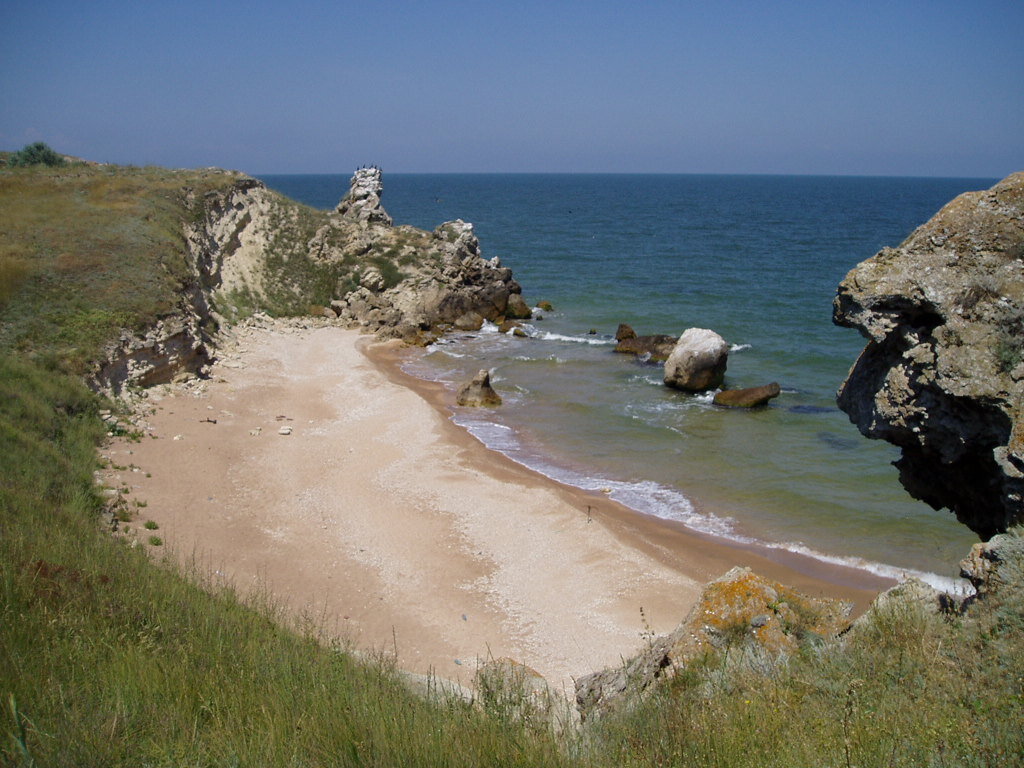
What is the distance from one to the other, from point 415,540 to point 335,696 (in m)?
10.3

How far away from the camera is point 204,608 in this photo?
7203mm

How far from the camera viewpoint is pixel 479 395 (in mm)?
26500

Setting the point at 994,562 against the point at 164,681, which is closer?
the point at 164,681

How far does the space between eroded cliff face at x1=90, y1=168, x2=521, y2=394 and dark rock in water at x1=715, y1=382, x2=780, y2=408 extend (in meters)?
16.0

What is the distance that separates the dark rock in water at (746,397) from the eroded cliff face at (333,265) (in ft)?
52.5

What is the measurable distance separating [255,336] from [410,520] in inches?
745

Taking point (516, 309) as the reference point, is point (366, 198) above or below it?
above

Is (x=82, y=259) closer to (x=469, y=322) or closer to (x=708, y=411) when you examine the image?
(x=469, y=322)

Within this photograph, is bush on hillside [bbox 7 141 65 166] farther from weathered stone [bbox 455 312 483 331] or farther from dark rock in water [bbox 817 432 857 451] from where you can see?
dark rock in water [bbox 817 432 857 451]

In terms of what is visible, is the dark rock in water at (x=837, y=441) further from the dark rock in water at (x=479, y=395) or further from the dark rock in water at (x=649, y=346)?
the dark rock in water at (x=479, y=395)

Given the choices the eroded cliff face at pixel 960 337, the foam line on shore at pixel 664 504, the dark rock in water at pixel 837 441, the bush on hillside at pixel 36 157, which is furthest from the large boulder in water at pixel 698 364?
the bush on hillside at pixel 36 157

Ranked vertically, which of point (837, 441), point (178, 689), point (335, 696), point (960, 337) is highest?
point (960, 337)

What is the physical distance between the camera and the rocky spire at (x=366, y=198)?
46250 mm

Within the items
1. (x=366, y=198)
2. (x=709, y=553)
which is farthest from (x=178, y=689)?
(x=366, y=198)
